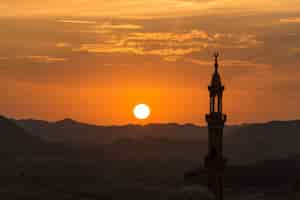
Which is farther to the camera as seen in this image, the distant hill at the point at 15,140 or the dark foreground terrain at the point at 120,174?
the distant hill at the point at 15,140

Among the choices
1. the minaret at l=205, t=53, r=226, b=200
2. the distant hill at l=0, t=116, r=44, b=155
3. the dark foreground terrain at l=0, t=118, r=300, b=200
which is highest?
the distant hill at l=0, t=116, r=44, b=155

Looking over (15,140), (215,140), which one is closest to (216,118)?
(215,140)

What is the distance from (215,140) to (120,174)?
314ft

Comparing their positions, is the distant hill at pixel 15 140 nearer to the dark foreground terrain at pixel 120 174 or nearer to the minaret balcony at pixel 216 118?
the dark foreground terrain at pixel 120 174

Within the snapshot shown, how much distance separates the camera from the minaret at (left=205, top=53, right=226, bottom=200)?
4619 cm

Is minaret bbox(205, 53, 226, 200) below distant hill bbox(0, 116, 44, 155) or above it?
below

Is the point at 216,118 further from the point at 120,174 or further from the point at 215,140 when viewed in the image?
the point at 120,174

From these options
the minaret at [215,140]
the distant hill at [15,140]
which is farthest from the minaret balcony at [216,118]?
the distant hill at [15,140]

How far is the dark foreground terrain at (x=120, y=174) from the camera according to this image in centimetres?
8188

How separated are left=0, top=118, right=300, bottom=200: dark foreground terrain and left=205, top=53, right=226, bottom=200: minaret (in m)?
1.17

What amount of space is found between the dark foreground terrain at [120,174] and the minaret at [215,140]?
3.82 ft

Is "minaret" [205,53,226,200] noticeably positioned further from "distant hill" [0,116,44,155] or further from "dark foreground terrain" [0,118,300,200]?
"distant hill" [0,116,44,155]

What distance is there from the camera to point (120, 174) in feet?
464

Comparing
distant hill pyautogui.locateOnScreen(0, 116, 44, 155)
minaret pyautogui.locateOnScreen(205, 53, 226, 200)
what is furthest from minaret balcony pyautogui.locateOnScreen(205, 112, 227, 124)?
distant hill pyautogui.locateOnScreen(0, 116, 44, 155)
